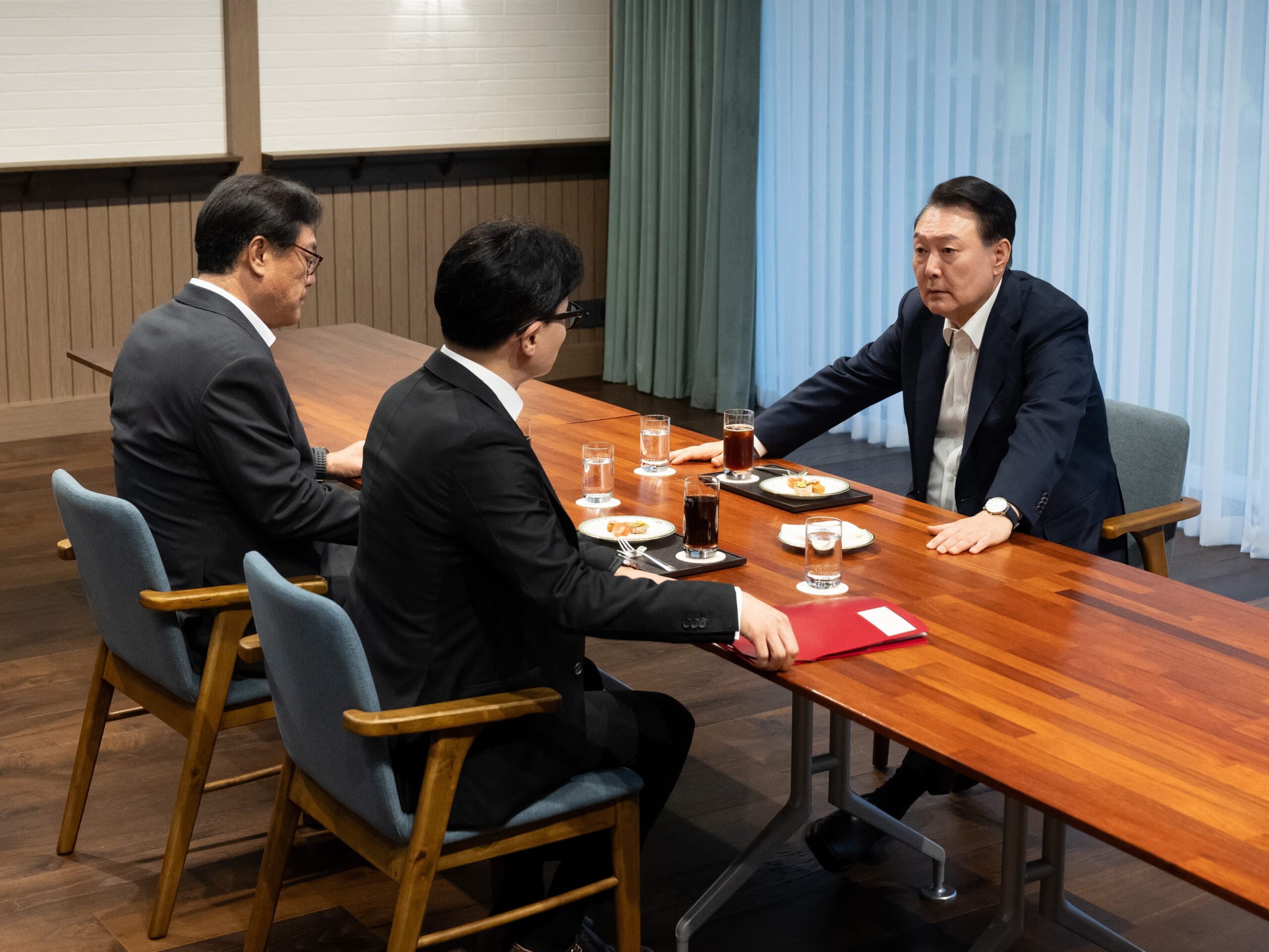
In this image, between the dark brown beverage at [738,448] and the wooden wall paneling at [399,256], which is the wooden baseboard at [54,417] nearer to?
the wooden wall paneling at [399,256]

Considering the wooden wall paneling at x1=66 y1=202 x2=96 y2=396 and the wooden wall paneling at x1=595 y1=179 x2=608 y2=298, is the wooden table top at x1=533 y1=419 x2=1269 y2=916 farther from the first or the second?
the wooden wall paneling at x1=595 y1=179 x2=608 y2=298

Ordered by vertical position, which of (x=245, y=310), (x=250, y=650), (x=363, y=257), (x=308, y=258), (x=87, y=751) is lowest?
(x=87, y=751)

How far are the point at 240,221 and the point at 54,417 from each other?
4.18 meters

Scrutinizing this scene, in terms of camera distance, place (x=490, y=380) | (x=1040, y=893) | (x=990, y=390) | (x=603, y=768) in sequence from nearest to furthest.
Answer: (x=490, y=380)
(x=603, y=768)
(x=1040, y=893)
(x=990, y=390)

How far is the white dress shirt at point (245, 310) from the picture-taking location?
2.99m

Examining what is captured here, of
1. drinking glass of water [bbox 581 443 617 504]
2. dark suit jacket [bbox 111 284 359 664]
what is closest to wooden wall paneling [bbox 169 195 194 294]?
dark suit jacket [bbox 111 284 359 664]

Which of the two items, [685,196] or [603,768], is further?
[685,196]

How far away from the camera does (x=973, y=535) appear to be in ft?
9.06

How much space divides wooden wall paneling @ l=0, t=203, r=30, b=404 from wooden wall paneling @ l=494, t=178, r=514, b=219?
2.42 meters

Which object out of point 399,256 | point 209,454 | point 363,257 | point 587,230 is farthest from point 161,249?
point 209,454

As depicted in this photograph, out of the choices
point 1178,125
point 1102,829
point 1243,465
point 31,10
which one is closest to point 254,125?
point 31,10

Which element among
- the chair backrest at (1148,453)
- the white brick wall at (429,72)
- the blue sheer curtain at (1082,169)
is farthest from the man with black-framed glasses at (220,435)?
the white brick wall at (429,72)

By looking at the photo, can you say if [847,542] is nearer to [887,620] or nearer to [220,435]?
[887,620]

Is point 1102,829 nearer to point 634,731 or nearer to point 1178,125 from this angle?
point 634,731
